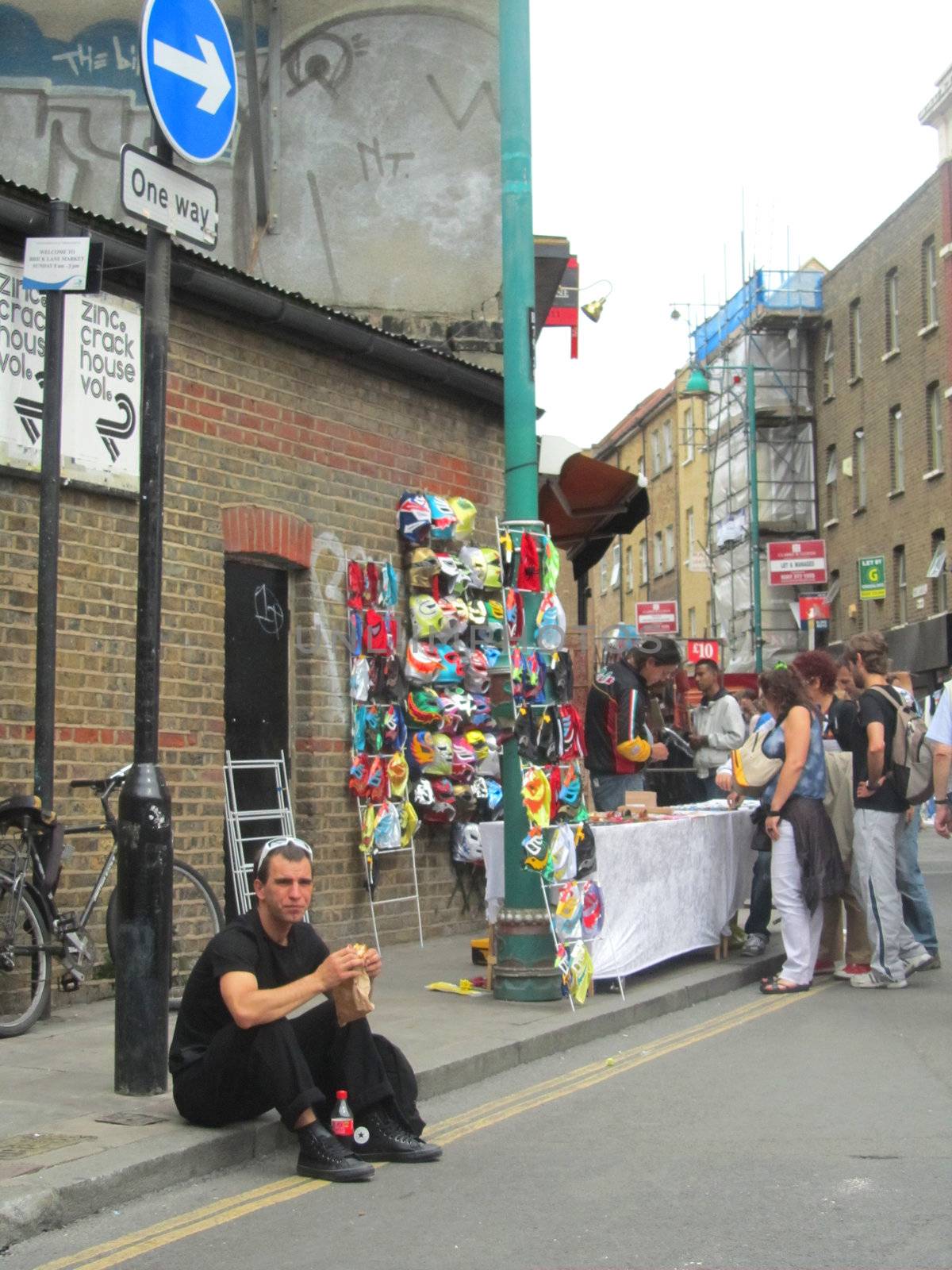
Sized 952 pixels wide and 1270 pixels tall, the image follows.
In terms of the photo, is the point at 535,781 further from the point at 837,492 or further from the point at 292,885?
the point at 837,492

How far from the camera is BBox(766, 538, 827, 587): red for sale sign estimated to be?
125ft

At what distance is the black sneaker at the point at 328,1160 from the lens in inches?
227

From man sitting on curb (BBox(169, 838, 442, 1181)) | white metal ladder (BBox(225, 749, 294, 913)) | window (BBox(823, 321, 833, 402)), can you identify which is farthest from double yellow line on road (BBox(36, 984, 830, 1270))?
window (BBox(823, 321, 833, 402))

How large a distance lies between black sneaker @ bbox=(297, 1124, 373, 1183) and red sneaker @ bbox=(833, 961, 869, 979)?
5600mm

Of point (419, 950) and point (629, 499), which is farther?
point (629, 499)

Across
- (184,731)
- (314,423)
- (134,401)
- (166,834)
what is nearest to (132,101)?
(314,423)

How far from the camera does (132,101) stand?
15039mm

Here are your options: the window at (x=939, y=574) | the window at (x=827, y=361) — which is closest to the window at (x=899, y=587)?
the window at (x=939, y=574)

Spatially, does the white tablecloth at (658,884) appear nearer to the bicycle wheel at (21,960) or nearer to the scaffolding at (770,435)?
the bicycle wheel at (21,960)

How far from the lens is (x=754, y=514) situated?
45.3m

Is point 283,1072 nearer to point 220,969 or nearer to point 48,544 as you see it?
point 220,969

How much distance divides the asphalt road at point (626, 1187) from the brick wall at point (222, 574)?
124 inches

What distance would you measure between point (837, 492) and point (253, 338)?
121 feet

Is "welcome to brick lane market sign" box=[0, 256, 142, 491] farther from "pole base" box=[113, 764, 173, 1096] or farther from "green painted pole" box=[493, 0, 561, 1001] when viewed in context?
"pole base" box=[113, 764, 173, 1096]
